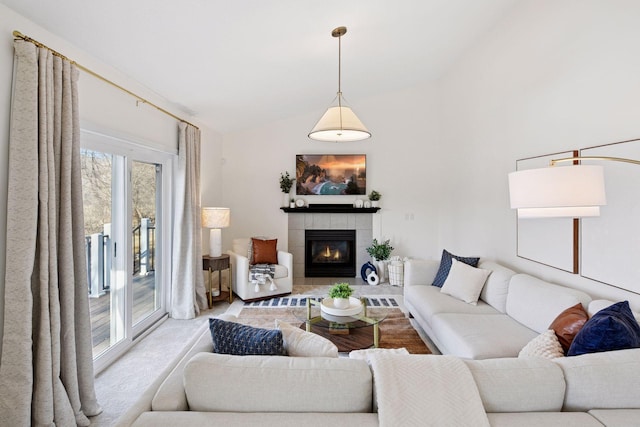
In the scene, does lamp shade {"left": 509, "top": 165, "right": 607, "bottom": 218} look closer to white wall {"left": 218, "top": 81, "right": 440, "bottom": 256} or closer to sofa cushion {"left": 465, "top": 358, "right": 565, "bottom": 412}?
sofa cushion {"left": 465, "top": 358, "right": 565, "bottom": 412}

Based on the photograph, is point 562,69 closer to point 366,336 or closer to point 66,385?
point 366,336

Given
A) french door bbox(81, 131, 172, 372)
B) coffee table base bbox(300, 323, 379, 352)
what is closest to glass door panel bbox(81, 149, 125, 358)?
french door bbox(81, 131, 172, 372)

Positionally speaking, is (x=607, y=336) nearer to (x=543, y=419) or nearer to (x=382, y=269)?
(x=543, y=419)

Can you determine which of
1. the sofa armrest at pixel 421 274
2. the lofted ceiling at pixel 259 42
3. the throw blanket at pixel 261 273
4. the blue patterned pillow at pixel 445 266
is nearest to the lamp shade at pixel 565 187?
the blue patterned pillow at pixel 445 266

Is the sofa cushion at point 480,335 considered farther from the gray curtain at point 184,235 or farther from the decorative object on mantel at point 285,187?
the decorative object on mantel at point 285,187

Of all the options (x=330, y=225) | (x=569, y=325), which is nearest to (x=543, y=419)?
(x=569, y=325)

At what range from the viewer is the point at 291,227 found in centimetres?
605

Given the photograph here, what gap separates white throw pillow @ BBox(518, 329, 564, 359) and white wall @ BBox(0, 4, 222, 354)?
2.99 metres

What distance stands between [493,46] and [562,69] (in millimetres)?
1369

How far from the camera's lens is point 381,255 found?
5.73 meters

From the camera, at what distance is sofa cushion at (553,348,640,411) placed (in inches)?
48.6

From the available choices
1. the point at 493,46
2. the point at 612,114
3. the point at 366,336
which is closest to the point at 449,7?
the point at 493,46

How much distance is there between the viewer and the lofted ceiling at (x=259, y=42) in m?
2.17

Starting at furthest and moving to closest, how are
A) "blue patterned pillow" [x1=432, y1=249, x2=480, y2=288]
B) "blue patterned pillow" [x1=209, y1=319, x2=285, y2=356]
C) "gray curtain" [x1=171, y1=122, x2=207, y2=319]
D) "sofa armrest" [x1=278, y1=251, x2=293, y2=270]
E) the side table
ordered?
"sofa armrest" [x1=278, y1=251, x2=293, y2=270], the side table, "gray curtain" [x1=171, y1=122, x2=207, y2=319], "blue patterned pillow" [x1=432, y1=249, x2=480, y2=288], "blue patterned pillow" [x1=209, y1=319, x2=285, y2=356]
